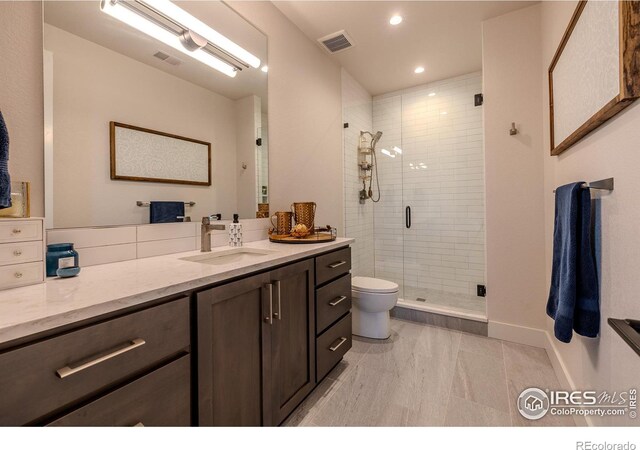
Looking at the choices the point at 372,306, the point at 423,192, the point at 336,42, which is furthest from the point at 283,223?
the point at 423,192

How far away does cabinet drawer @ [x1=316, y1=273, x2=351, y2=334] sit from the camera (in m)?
1.58

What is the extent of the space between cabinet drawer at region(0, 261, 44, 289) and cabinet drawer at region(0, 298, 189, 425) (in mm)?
421

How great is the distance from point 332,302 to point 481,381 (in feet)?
3.56

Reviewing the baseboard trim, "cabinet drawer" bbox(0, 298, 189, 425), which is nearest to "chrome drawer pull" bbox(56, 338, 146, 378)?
"cabinet drawer" bbox(0, 298, 189, 425)

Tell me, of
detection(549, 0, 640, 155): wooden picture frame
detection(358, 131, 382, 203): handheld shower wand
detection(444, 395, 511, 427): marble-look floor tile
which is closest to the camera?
detection(549, 0, 640, 155): wooden picture frame

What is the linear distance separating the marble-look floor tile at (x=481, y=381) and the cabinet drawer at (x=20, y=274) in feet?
6.78

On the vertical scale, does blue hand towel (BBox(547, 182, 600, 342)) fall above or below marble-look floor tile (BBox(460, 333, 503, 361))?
above

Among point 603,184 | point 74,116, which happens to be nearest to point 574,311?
→ point 603,184

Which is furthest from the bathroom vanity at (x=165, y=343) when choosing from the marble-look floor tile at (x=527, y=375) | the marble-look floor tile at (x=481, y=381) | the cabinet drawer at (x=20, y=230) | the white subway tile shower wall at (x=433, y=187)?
the white subway tile shower wall at (x=433, y=187)

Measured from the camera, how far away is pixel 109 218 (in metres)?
1.26

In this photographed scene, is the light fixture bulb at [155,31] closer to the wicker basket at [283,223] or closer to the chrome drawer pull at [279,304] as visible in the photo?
the wicker basket at [283,223]

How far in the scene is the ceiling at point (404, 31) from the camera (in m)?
2.12

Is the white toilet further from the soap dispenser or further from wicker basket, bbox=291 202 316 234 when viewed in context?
the soap dispenser
